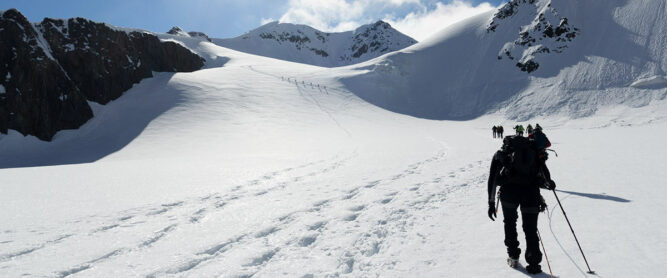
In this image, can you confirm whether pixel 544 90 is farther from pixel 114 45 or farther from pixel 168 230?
pixel 114 45

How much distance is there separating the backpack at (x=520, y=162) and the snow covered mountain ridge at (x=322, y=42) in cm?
13867

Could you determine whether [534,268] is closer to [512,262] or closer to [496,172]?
[512,262]

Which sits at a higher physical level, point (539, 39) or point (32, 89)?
point (539, 39)

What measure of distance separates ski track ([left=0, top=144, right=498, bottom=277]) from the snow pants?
1.59 meters

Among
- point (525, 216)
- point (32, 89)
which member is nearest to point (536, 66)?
point (525, 216)

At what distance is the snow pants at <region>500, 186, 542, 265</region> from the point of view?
12.8 feet

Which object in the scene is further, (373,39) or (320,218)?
(373,39)

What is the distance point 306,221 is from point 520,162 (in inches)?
149

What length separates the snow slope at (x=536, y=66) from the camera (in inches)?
1780

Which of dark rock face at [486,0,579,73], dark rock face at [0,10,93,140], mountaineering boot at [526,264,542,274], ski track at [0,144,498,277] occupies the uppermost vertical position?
dark rock face at [486,0,579,73]

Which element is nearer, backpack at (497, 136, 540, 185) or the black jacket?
backpack at (497, 136, 540, 185)

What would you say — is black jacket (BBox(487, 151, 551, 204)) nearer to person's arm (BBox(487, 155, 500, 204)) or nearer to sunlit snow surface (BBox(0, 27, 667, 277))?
person's arm (BBox(487, 155, 500, 204))

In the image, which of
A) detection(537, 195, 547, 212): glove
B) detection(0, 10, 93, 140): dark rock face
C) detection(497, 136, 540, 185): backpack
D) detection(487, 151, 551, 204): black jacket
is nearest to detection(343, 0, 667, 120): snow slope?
detection(0, 10, 93, 140): dark rock face

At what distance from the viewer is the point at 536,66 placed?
5375cm
